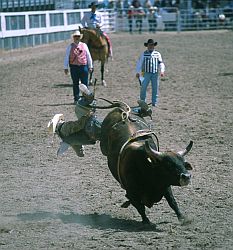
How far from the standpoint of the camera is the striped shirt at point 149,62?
1481 cm

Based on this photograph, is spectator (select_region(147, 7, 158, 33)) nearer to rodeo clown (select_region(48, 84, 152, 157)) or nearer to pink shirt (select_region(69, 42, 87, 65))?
pink shirt (select_region(69, 42, 87, 65))

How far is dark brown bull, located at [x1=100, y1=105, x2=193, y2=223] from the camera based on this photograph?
688 cm

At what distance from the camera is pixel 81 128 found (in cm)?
855

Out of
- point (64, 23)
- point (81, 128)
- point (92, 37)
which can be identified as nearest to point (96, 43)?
point (92, 37)

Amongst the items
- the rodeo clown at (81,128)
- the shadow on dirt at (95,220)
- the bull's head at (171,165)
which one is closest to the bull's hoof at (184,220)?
the shadow on dirt at (95,220)

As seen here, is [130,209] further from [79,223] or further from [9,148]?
[9,148]

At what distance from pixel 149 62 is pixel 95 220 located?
307 inches

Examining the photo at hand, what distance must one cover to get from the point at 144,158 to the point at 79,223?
0.97m

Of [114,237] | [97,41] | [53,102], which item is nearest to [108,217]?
[114,237]

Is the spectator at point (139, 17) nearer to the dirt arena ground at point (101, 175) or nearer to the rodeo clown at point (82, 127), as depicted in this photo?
the dirt arena ground at point (101, 175)

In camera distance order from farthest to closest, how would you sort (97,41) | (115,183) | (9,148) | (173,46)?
(173,46) < (97,41) < (9,148) < (115,183)

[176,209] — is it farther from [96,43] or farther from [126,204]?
[96,43]

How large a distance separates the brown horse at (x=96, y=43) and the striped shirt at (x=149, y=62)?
468 cm

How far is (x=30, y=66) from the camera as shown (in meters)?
23.4
